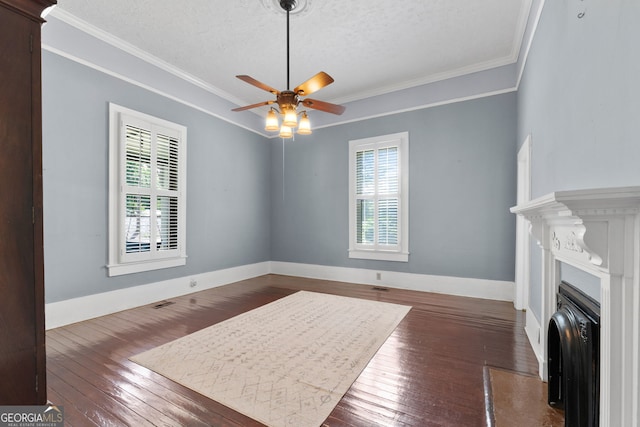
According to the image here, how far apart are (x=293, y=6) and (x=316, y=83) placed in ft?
3.34

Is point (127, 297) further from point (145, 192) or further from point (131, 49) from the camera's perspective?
point (131, 49)

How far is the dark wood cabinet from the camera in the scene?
1.18 metres

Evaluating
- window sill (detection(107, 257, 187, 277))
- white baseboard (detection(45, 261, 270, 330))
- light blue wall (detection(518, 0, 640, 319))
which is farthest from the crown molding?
light blue wall (detection(518, 0, 640, 319))

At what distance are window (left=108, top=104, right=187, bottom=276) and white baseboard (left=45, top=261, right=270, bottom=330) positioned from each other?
284mm

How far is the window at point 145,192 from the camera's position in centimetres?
372

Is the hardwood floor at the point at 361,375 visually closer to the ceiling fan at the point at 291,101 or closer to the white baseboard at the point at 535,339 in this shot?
the white baseboard at the point at 535,339

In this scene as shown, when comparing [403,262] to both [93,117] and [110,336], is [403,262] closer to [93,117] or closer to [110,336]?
[110,336]

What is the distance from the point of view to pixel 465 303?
4.07m

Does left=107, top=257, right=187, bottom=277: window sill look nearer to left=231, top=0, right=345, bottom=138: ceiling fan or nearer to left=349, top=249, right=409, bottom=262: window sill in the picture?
left=231, top=0, right=345, bottom=138: ceiling fan

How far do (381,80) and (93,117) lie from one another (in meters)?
3.99

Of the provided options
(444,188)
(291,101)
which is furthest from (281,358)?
(444,188)

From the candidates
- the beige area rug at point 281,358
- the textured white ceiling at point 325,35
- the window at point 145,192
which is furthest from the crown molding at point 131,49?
the beige area rug at point 281,358

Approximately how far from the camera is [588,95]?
152 centimetres

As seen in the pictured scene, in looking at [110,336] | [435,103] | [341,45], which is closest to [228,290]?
[110,336]
